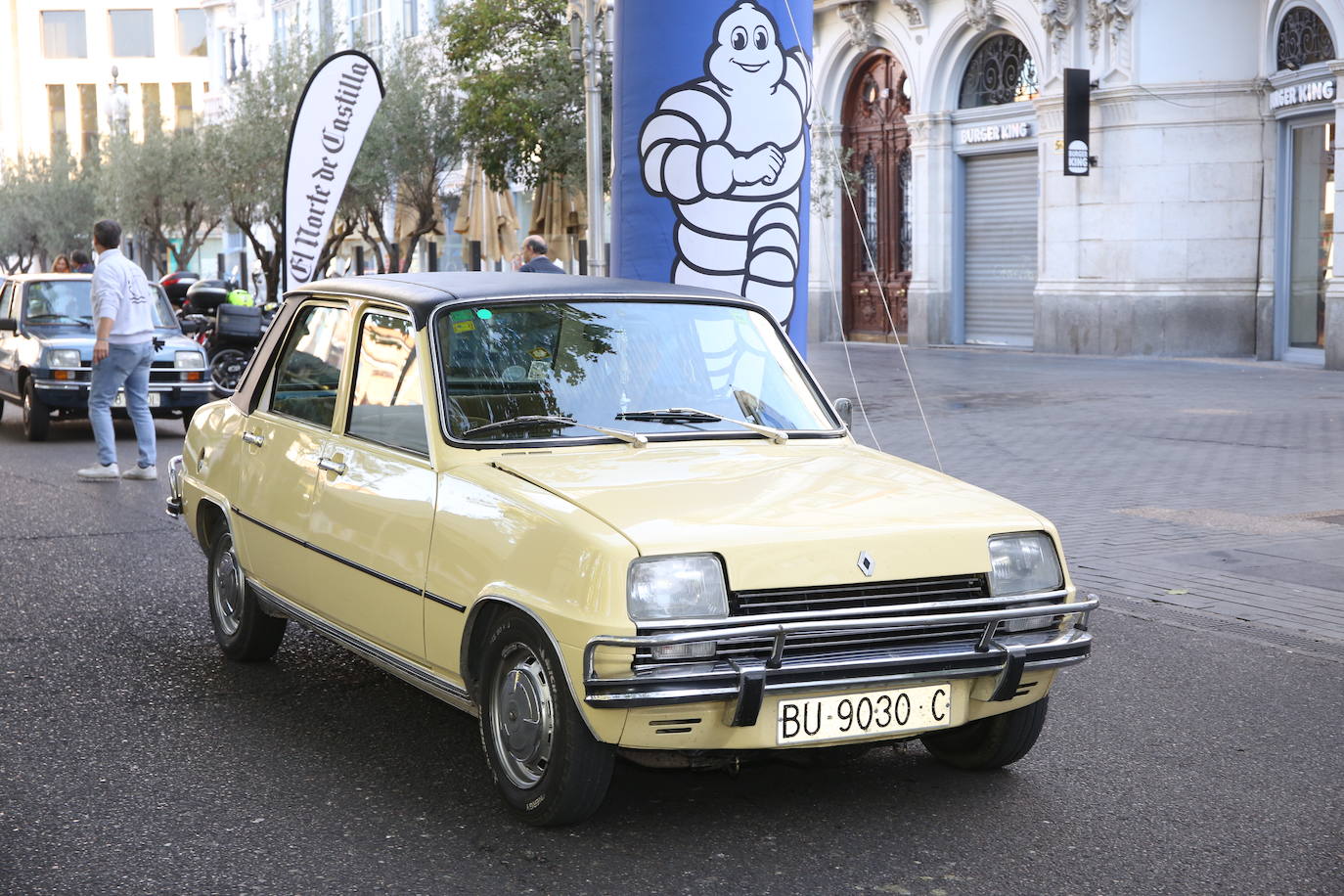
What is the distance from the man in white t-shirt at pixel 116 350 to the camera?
12.0 metres

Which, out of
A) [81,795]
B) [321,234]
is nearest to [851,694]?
[81,795]

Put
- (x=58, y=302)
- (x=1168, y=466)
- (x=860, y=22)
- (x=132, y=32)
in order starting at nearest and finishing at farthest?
(x=1168, y=466) → (x=58, y=302) → (x=860, y=22) → (x=132, y=32)

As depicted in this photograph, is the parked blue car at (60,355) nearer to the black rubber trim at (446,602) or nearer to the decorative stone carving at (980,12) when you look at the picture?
the black rubber trim at (446,602)

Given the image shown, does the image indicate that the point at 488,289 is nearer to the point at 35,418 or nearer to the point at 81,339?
the point at 35,418

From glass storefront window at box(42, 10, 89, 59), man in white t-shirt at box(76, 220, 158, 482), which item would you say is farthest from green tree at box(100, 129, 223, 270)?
glass storefront window at box(42, 10, 89, 59)

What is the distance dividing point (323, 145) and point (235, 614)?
10176 mm

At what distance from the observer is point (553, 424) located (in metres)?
4.97

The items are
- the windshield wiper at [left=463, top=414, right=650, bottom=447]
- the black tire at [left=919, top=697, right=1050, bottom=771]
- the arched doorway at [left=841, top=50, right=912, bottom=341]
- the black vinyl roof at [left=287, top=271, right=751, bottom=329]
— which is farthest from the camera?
the arched doorway at [left=841, top=50, right=912, bottom=341]

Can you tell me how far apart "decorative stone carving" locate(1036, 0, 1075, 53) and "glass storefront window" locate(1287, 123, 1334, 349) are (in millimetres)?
3673

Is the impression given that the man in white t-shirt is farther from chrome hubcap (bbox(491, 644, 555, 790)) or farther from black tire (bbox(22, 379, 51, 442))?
chrome hubcap (bbox(491, 644, 555, 790))

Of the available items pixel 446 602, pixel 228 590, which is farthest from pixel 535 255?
pixel 446 602

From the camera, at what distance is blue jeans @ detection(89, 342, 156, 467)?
Result: 40.2ft

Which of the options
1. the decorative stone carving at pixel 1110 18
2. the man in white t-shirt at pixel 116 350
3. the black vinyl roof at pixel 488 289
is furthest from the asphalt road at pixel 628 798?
the decorative stone carving at pixel 1110 18

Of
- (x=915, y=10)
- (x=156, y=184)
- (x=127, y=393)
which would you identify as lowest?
(x=127, y=393)
